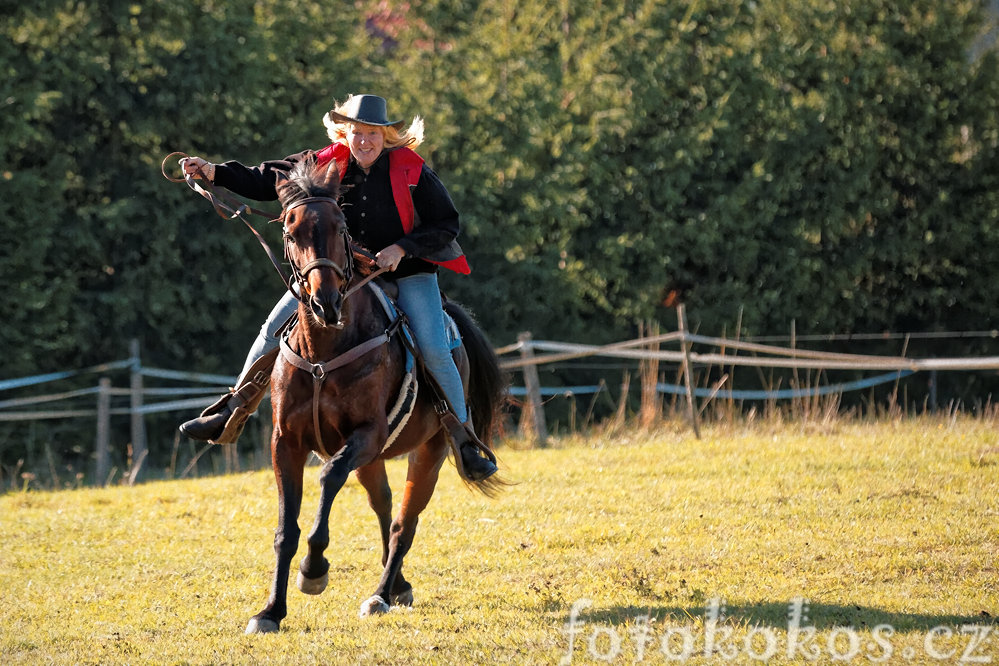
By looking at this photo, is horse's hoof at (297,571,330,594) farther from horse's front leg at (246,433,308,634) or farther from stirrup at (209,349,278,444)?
stirrup at (209,349,278,444)

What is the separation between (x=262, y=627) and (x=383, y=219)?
7.62 ft

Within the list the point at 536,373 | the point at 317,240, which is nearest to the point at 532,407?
A: the point at 536,373

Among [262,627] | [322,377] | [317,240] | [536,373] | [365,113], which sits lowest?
[262,627]

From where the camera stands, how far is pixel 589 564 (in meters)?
8.09

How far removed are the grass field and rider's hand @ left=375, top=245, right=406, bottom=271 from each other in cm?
191

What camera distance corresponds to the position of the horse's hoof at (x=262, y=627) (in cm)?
646

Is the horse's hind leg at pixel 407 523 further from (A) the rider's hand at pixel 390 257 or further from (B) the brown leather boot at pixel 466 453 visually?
(A) the rider's hand at pixel 390 257

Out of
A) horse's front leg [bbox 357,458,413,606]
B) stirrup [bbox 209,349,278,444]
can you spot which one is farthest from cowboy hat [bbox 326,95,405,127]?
horse's front leg [bbox 357,458,413,606]

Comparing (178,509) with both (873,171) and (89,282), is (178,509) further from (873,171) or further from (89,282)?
(873,171)

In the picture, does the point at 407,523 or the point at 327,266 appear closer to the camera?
the point at 327,266

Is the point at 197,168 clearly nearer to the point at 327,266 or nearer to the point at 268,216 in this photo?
the point at 268,216

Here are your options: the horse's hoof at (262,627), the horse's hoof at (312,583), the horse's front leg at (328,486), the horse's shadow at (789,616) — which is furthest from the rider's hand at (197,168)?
the horse's shadow at (789,616)

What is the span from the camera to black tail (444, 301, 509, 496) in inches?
325

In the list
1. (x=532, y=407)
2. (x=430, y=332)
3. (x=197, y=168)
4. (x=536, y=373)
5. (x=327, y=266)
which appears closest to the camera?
(x=327, y=266)
